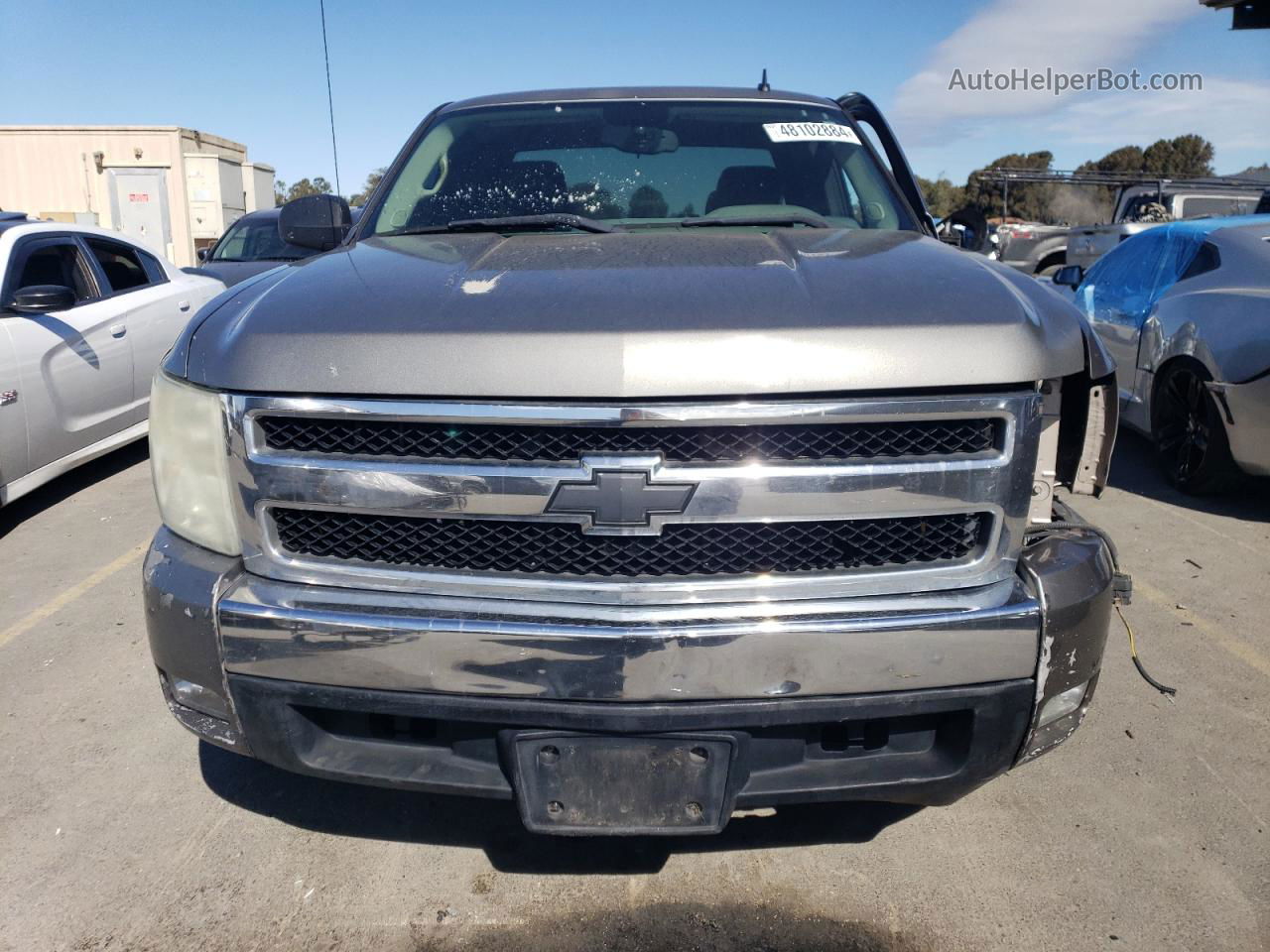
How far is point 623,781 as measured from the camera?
1.95m

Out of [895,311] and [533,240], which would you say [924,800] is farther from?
[533,240]

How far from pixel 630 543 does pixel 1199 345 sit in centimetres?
465

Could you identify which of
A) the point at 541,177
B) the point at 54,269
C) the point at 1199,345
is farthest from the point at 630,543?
the point at 54,269

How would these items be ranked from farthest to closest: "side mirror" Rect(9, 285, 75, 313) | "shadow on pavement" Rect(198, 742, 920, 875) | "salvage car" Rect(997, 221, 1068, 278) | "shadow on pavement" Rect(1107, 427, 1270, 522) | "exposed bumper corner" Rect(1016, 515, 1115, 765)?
"salvage car" Rect(997, 221, 1068, 278) < "shadow on pavement" Rect(1107, 427, 1270, 522) < "side mirror" Rect(9, 285, 75, 313) < "shadow on pavement" Rect(198, 742, 920, 875) < "exposed bumper corner" Rect(1016, 515, 1115, 765)

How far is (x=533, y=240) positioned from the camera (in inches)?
104

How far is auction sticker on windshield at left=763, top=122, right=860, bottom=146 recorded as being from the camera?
3.30 m

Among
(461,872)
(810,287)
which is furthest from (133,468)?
(810,287)

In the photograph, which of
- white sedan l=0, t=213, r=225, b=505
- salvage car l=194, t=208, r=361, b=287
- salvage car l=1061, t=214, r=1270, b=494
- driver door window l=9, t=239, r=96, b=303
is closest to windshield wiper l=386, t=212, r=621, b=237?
white sedan l=0, t=213, r=225, b=505

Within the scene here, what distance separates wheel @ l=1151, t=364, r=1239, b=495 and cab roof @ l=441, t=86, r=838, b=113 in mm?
Answer: 3043

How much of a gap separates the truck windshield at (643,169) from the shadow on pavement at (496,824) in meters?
1.64

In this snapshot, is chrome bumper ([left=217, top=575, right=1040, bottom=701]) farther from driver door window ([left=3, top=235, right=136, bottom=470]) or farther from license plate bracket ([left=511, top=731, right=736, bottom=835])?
driver door window ([left=3, top=235, right=136, bottom=470])

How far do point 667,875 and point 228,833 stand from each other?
3.77 feet

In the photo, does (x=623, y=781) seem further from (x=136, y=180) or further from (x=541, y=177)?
(x=136, y=180)

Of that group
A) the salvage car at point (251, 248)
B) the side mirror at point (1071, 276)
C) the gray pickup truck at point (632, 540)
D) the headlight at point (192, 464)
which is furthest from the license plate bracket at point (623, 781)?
the salvage car at point (251, 248)
